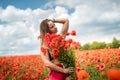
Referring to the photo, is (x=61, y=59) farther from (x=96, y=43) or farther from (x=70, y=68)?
(x=96, y=43)

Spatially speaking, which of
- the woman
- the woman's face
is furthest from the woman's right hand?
the woman's face

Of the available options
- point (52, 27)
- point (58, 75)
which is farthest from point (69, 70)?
point (52, 27)

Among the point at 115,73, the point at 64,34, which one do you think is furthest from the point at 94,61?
the point at 115,73

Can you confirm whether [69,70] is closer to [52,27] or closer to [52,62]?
[52,62]

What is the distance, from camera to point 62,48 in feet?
10.2

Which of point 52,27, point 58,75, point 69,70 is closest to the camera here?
point 69,70

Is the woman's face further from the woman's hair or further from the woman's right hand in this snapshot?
the woman's right hand

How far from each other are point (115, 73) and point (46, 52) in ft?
7.99

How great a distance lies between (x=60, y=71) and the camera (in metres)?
3.05

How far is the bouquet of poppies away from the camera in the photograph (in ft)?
9.90

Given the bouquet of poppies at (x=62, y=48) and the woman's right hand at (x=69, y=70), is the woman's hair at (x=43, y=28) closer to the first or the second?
the bouquet of poppies at (x=62, y=48)

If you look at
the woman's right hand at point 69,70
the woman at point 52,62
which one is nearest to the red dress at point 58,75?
the woman at point 52,62

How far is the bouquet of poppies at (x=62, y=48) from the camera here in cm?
302

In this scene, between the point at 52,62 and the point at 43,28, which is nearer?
the point at 52,62
